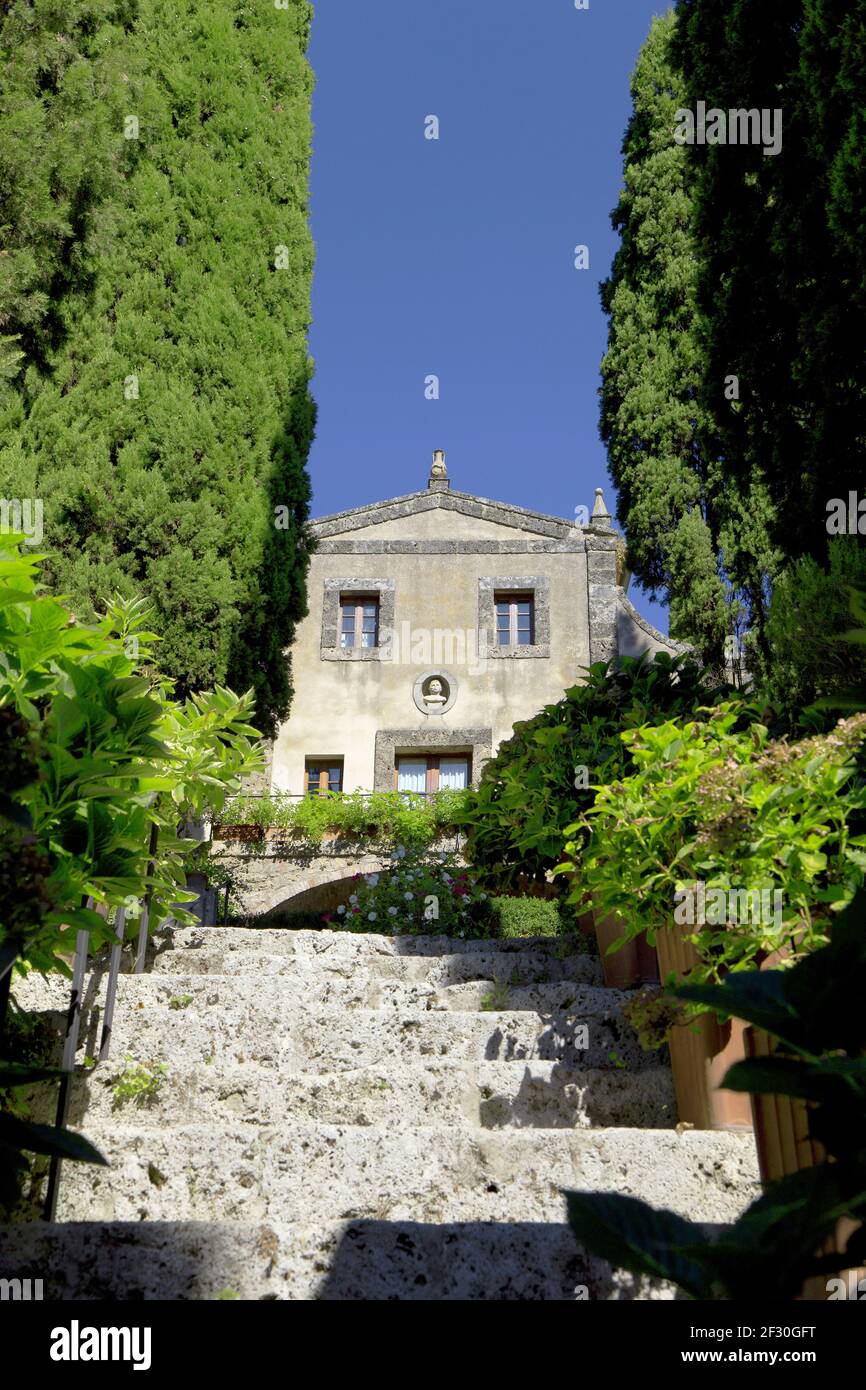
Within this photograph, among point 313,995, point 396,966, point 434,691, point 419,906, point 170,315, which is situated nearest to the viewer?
point 313,995

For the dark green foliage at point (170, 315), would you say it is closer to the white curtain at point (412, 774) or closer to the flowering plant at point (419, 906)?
the flowering plant at point (419, 906)

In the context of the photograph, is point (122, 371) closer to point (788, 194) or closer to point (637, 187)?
point (788, 194)

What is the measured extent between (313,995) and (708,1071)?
1.44m

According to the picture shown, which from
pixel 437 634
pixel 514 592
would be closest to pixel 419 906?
pixel 437 634

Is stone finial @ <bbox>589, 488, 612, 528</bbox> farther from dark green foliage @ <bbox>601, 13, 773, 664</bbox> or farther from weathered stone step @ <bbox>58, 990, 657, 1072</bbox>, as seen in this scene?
weathered stone step @ <bbox>58, 990, 657, 1072</bbox>

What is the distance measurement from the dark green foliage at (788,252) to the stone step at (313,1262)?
4658 mm

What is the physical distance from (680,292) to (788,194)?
51.6ft

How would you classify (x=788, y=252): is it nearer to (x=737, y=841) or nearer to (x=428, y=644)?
(x=737, y=841)

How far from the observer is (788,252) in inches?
249

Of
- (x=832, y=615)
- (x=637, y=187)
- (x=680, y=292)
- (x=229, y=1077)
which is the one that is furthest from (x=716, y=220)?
(x=637, y=187)

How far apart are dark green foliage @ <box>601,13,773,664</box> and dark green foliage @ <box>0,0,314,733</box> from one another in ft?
31.3

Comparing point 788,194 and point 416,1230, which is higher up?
point 788,194

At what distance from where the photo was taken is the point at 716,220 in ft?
23.6

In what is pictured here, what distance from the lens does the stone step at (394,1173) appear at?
2535 millimetres
